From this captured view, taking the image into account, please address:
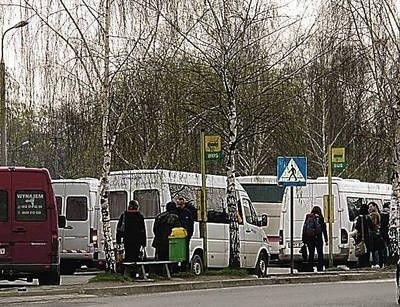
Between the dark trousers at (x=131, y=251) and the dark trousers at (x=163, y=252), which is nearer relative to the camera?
the dark trousers at (x=131, y=251)

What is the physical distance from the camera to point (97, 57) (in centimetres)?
2430

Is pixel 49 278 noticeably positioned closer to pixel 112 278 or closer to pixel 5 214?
pixel 112 278

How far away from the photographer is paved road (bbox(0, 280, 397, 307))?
19.7m

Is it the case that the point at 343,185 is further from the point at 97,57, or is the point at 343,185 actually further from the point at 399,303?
the point at 399,303

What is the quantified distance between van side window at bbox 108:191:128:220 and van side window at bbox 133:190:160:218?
1.67ft

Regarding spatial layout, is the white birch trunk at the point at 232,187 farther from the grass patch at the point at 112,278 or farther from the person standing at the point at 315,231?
the grass patch at the point at 112,278

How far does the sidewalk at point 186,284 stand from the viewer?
22.2 m

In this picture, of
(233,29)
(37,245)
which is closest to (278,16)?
(233,29)

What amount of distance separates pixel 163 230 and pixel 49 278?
9.32ft

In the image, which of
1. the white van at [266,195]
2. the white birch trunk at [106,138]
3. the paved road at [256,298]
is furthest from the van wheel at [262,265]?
the white van at [266,195]

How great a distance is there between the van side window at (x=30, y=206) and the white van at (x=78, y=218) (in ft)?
25.9

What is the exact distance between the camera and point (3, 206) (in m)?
23.8

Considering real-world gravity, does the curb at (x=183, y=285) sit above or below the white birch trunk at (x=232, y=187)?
below

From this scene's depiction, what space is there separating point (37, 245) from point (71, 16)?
15.2ft
